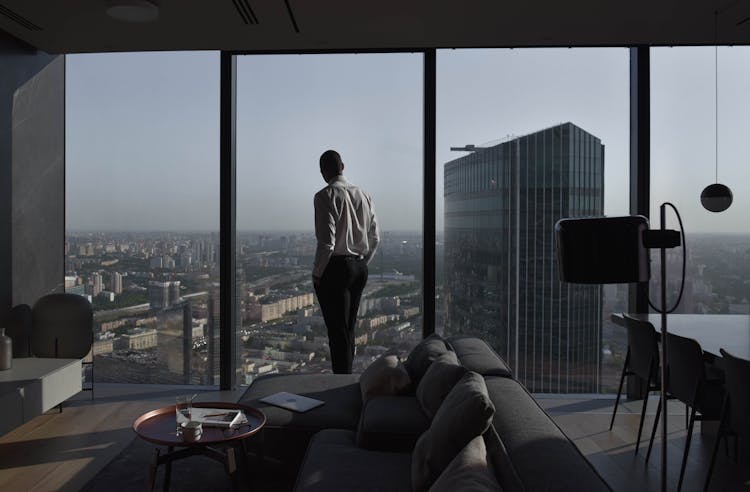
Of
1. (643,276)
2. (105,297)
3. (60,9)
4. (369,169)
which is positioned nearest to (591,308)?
(369,169)

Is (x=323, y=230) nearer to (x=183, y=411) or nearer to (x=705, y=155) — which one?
(x=183, y=411)

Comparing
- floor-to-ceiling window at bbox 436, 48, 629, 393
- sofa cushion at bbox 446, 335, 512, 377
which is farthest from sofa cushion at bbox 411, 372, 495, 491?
floor-to-ceiling window at bbox 436, 48, 629, 393

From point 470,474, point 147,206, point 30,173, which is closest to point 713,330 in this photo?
point 470,474

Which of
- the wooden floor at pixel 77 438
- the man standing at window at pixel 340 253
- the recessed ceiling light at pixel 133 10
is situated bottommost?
the wooden floor at pixel 77 438

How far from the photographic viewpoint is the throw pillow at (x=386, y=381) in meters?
3.20

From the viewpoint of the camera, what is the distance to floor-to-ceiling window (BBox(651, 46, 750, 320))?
15.7 feet

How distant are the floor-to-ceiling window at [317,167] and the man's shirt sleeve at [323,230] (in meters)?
0.77

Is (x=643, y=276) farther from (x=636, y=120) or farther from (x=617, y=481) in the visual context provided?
(x=636, y=120)

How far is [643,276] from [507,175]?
3180mm

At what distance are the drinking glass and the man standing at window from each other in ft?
4.81

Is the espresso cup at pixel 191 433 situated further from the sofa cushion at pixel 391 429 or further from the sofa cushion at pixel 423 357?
the sofa cushion at pixel 423 357

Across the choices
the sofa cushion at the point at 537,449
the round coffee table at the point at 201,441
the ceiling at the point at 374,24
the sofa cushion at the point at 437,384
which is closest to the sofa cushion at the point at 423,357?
the sofa cushion at the point at 437,384

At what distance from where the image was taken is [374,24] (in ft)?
13.8

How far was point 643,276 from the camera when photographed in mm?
1895
